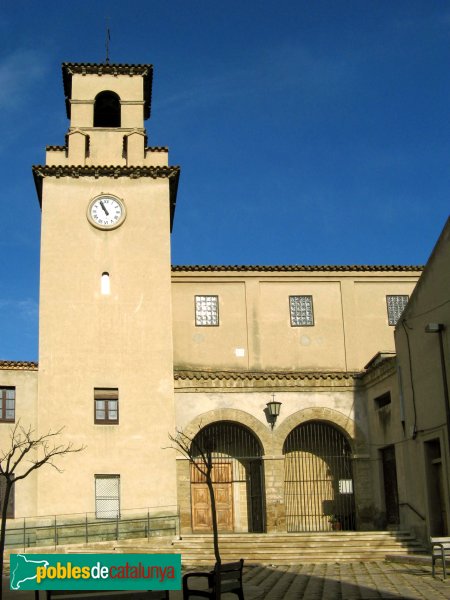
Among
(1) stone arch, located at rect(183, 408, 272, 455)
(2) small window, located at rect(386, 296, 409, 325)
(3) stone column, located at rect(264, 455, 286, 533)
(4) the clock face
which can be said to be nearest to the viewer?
(3) stone column, located at rect(264, 455, 286, 533)

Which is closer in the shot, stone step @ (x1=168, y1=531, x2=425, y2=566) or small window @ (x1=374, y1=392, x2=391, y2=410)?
stone step @ (x1=168, y1=531, x2=425, y2=566)

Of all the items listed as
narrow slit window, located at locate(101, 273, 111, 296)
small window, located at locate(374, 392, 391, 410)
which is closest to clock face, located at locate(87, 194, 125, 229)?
narrow slit window, located at locate(101, 273, 111, 296)

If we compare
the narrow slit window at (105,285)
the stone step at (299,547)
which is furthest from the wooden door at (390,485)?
the narrow slit window at (105,285)

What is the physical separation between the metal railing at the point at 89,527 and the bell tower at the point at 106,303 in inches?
11.0

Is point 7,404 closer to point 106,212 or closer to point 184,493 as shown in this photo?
point 184,493

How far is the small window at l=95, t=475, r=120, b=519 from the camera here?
2411cm

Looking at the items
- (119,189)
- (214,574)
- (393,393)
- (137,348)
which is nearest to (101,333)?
(137,348)

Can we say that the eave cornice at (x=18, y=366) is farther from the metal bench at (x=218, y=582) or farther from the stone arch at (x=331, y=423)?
the metal bench at (x=218, y=582)

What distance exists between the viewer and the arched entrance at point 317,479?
87.4 ft

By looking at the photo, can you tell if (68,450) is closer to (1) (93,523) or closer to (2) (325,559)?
(1) (93,523)

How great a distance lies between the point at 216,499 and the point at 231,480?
32.6 inches

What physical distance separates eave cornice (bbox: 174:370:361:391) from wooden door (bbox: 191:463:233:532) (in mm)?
2879

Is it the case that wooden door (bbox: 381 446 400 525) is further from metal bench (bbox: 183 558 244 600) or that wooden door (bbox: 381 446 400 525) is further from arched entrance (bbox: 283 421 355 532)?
metal bench (bbox: 183 558 244 600)

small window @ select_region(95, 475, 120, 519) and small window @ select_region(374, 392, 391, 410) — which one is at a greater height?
small window @ select_region(374, 392, 391, 410)
